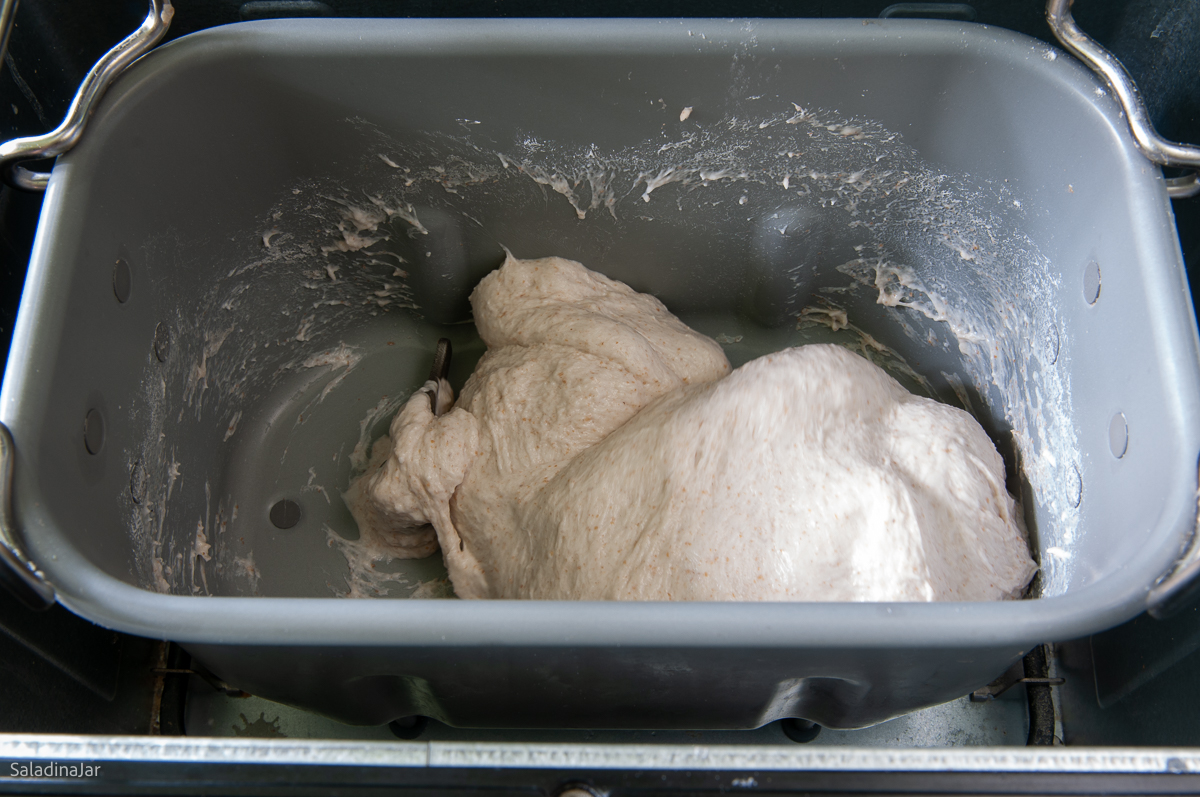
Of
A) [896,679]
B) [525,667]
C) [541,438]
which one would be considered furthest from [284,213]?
[896,679]

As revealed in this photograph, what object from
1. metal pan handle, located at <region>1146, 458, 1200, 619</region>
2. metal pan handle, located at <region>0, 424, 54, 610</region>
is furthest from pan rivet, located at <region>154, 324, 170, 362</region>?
metal pan handle, located at <region>1146, 458, 1200, 619</region>

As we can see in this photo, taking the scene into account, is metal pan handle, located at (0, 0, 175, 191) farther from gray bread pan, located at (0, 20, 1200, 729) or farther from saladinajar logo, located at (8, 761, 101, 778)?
saladinajar logo, located at (8, 761, 101, 778)

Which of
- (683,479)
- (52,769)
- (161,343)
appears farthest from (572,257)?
(52,769)

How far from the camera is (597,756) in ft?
2.22

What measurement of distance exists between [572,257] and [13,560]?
89 cm

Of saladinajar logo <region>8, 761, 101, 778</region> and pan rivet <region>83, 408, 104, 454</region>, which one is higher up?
pan rivet <region>83, 408, 104, 454</region>

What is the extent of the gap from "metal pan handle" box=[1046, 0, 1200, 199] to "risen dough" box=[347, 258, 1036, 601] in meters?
0.40

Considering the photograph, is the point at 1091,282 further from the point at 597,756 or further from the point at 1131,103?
the point at 597,756

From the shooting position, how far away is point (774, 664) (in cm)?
83

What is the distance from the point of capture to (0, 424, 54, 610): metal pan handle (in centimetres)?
74

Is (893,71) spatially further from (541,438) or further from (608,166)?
(541,438)

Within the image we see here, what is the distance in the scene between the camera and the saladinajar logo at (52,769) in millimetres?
661

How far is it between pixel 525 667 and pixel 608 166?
744mm

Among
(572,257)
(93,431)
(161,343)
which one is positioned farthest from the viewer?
(572,257)
